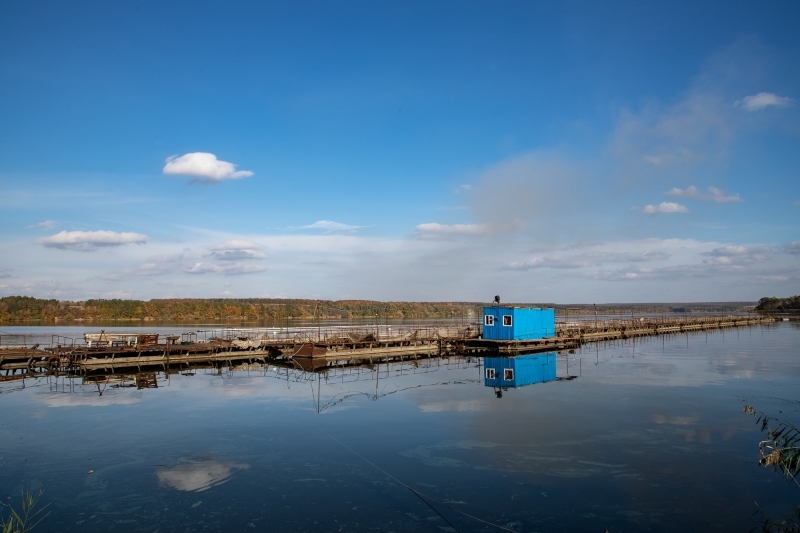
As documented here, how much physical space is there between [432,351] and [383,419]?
2979cm

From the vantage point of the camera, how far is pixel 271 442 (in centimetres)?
1780

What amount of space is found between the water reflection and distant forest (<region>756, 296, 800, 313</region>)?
165986mm

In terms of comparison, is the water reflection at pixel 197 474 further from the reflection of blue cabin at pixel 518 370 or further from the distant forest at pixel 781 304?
the distant forest at pixel 781 304

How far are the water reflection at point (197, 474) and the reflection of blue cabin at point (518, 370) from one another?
1829 cm

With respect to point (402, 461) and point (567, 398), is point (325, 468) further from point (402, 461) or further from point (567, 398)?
point (567, 398)

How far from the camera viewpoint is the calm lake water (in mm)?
11781

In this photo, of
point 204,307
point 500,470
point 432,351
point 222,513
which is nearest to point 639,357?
point 432,351

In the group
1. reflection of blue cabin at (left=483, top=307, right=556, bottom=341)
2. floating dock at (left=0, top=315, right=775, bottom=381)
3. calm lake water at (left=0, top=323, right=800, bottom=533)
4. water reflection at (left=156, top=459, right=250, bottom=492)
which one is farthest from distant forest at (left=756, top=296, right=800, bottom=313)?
water reflection at (left=156, top=459, right=250, bottom=492)

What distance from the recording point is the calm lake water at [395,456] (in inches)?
464

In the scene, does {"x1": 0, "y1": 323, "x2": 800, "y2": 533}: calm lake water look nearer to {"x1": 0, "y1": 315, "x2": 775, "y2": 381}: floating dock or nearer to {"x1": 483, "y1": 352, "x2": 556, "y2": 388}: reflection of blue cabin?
{"x1": 483, "y1": 352, "x2": 556, "y2": 388}: reflection of blue cabin

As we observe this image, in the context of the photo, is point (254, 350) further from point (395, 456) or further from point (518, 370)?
point (395, 456)

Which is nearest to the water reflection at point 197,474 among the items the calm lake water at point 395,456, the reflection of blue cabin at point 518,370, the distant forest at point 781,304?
the calm lake water at point 395,456

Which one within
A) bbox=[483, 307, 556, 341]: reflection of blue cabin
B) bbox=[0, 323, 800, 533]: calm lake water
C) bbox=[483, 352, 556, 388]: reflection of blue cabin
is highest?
bbox=[483, 307, 556, 341]: reflection of blue cabin

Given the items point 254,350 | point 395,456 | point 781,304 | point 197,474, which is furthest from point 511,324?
point 781,304
